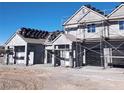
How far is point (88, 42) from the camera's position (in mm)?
29578

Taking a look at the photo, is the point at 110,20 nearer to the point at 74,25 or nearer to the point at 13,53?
the point at 74,25

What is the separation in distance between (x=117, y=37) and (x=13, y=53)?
713 inches

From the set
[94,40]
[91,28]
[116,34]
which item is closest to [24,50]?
[91,28]

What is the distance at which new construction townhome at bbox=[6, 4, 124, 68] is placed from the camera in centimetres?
2778

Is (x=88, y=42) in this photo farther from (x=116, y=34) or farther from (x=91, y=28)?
(x=116, y=34)

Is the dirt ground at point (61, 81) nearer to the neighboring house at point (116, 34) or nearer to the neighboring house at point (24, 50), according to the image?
the neighboring house at point (116, 34)

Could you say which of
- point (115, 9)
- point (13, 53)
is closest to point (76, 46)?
point (115, 9)

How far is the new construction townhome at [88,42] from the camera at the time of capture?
27.8m

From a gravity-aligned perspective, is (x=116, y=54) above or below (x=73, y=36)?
below

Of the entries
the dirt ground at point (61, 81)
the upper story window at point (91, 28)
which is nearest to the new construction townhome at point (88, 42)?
the upper story window at point (91, 28)

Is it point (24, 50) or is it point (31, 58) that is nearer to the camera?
point (31, 58)

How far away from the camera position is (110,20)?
28.4 m

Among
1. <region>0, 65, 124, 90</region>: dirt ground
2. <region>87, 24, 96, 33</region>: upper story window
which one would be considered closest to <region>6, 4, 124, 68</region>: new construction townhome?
A: <region>87, 24, 96, 33</region>: upper story window

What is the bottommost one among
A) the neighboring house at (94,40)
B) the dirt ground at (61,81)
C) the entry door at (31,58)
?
the dirt ground at (61,81)
